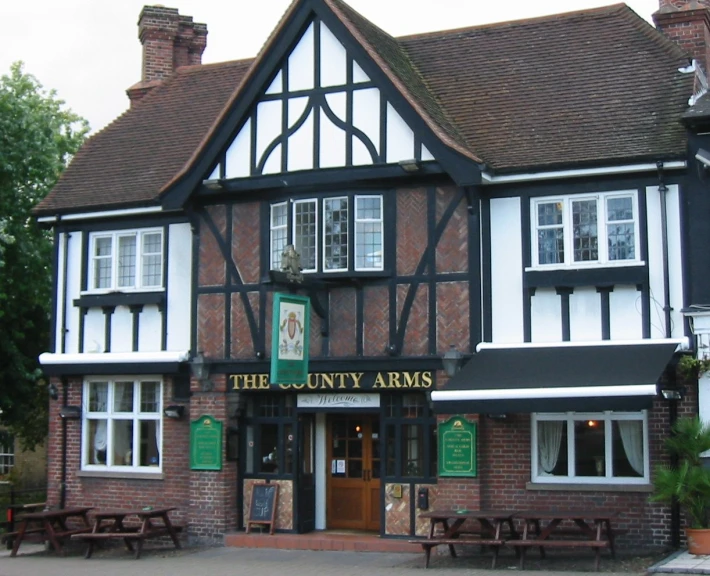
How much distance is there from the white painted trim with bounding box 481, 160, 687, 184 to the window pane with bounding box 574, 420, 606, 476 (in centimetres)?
390

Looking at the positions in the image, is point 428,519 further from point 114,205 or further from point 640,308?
point 114,205

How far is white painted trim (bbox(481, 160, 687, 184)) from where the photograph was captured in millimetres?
17438

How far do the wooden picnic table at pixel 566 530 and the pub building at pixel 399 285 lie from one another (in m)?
0.40

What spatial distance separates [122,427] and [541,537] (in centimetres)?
874

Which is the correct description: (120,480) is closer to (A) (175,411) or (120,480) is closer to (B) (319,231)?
(A) (175,411)

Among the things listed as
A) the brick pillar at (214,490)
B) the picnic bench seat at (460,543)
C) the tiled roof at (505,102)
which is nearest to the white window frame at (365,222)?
the tiled roof at (505,102)

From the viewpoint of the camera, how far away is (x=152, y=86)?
82.9 ft

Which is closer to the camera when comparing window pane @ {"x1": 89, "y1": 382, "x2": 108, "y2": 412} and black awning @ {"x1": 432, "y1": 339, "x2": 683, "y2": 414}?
black awning @ {"x1": 432, "y1": 339, "x2": 683, "y2": 414}

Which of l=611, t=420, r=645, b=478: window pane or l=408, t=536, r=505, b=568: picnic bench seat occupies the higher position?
l=611, t=420, r=645, b=478: window pane

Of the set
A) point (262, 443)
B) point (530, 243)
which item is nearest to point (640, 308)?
point (530, 243)

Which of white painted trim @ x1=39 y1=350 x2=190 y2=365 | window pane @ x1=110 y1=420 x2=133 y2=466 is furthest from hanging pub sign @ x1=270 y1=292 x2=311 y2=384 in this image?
window pane @ x1=110 y1=420 x2=133 y2=466

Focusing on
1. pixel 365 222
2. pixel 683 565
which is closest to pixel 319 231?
pixel 365 222

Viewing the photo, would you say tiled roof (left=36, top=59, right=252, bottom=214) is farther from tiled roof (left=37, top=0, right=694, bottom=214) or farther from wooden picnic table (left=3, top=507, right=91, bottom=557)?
wooden picnic table (left=3, top=507, right=91, bottom=557)

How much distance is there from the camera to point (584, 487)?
17609mm
